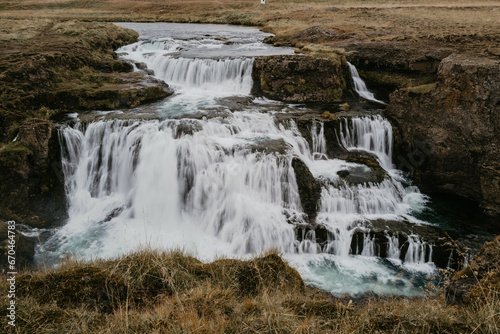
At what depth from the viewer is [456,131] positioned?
12.6 m

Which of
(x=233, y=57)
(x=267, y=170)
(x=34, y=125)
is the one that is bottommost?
(x=267, y=170)

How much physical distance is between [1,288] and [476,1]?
66.0 metres

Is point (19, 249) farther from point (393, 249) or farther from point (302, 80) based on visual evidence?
point (302, 80)

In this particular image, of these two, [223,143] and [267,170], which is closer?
[267,170]

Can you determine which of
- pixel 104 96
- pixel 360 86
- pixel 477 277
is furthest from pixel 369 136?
pixel 104 96

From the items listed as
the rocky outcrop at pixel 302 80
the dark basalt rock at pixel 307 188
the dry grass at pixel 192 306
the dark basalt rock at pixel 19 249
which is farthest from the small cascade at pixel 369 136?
the dark basalt rock at pixel 19 249

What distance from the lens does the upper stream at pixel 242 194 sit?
9539 mm

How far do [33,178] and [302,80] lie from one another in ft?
43.8

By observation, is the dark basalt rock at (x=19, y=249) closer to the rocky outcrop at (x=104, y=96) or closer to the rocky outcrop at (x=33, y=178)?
the rocky outcrop at (x=33, y=178)

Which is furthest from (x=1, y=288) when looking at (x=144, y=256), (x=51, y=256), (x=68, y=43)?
(x=68, y=43)

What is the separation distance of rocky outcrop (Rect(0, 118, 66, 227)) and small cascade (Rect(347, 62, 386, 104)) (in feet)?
50.3

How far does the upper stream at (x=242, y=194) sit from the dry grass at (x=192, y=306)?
3495mm

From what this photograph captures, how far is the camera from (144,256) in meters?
4.69

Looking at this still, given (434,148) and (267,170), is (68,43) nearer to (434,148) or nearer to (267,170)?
(267,170)
